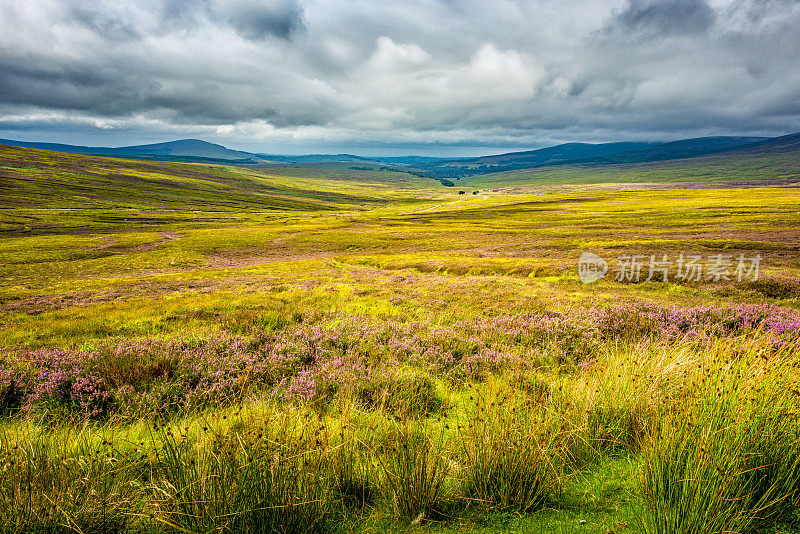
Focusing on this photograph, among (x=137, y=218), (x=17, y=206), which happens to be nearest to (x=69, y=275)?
(x=137, y=218)

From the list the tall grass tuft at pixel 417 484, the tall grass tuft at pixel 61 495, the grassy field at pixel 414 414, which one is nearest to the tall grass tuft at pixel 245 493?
the grassy field at pixel 414 414

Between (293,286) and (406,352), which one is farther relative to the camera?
(293,286)

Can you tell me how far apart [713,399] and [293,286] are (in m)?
23.3

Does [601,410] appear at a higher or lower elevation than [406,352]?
higher

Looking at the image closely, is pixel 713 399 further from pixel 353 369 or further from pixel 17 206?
pixel 17 206

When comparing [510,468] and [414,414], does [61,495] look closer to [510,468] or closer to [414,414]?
[414,414]

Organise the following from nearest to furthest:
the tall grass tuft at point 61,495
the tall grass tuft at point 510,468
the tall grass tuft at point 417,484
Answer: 1. the tall grass tuft at point 61,495
2. the tall grass tuft at point 417,484
3. the tall grass tuft at point 510,468

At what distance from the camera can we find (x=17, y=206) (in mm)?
115500
